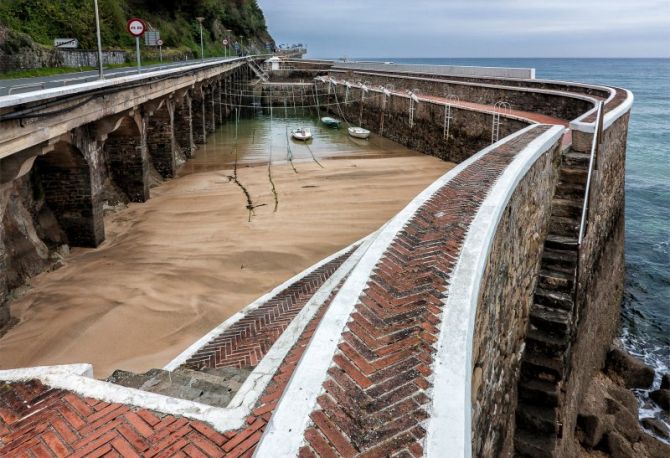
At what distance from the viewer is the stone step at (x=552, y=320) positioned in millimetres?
7965

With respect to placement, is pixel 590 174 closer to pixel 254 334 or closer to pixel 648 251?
pixel 254 334

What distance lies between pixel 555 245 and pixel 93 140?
32.1 feet

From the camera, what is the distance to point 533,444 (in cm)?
720

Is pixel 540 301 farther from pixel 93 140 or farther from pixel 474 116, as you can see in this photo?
pixel 474 116

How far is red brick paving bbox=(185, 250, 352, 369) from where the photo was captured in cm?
595

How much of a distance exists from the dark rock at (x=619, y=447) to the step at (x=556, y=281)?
9.55 ft

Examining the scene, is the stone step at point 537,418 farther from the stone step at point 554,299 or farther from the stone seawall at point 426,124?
the stone seawall at point 426,124

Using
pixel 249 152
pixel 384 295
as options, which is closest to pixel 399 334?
pixel 384 295

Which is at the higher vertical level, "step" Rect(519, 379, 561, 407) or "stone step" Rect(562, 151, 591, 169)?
"stone step" Rect(562, 151, 591, 169)

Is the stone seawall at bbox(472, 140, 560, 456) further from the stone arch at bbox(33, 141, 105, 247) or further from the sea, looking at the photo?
the stone arch at bbox(33, 141, 105, 247)

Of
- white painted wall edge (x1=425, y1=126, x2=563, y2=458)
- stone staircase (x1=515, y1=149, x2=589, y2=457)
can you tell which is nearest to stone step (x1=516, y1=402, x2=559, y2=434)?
stone staircase (x1=515, y1=149, x2=589, y2=457)

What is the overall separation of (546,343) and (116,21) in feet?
113

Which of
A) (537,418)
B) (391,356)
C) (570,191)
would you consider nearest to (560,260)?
(570,191)

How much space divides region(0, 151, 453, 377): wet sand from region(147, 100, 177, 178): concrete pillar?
76cm
